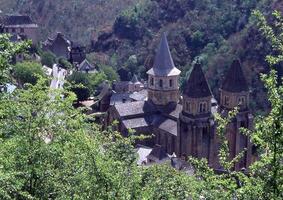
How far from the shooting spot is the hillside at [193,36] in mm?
69438

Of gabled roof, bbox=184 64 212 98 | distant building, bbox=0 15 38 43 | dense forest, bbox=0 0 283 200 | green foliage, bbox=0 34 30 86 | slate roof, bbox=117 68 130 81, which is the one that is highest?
green foliage, bbox=0 34 30 86

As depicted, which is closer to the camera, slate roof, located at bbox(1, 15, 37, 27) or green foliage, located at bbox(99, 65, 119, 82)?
green foliage, located at bbox(99, 65, 119, 82)

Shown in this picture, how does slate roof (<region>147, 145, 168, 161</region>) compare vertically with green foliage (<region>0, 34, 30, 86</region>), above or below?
below

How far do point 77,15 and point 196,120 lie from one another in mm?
66163

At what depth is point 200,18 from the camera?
83.2 meters

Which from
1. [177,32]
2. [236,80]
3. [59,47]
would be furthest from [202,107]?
[177,32]

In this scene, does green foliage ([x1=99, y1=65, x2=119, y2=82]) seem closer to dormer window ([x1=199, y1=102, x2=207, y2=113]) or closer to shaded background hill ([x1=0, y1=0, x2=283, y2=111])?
shaded background hill ([x1=0, y1=0, x2=283, y2=111])

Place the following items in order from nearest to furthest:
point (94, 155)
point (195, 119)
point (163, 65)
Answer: point (94, 155)
point (195, 119)
point (163, 65)

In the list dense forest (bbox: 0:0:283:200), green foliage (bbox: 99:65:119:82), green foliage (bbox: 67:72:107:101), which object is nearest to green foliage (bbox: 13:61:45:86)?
green foliage (bbox: 67:72:107:101)

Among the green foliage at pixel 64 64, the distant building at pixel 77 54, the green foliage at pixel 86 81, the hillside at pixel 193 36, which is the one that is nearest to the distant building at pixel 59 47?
the distant building at pixel 77 54

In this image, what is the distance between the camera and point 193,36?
261ft

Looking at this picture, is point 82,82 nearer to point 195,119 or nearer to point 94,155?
point 195,119

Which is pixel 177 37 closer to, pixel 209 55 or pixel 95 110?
pixel 209 55

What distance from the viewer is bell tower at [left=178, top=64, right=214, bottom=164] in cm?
3778
